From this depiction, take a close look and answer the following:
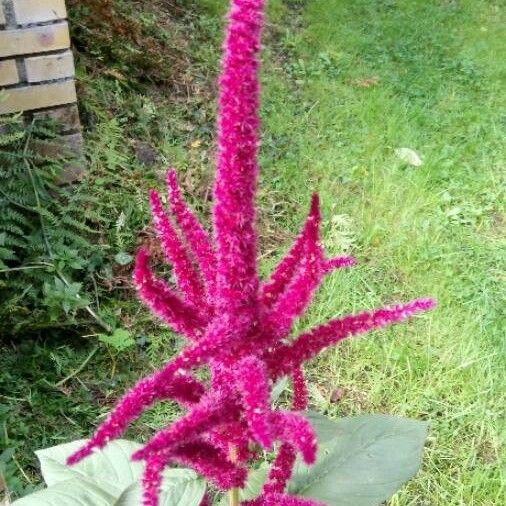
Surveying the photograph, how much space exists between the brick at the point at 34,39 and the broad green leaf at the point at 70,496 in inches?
73.5

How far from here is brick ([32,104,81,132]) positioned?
8.65 feet

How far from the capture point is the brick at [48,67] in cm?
251

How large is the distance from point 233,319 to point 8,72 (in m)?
2.05

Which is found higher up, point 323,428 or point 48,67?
point 48,67

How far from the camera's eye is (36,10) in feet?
7.93

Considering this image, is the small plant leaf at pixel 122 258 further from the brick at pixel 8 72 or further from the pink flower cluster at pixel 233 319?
the pink flower cluster at pixel 233 319

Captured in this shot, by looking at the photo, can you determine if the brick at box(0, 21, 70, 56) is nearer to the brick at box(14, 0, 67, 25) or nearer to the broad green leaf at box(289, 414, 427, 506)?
the brick at box(14, 0, 67, 25)

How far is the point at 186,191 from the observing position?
9.78ft

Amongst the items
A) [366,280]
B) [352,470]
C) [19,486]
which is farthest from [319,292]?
[352,470]

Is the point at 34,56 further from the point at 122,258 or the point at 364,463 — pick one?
the point at 364,463

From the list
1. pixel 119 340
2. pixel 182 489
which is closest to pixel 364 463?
pixel 182 489

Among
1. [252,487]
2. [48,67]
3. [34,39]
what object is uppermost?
[34,39]

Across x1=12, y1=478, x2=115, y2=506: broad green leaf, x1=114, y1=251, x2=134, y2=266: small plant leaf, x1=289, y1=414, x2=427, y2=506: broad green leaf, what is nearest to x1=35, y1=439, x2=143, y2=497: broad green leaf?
x1=12, y1=478, x2=115, y2=506: broad green leaf

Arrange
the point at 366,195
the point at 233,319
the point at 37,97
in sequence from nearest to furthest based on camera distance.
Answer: the point at 233,319 < the point at 37,97 < the point at 366,195
